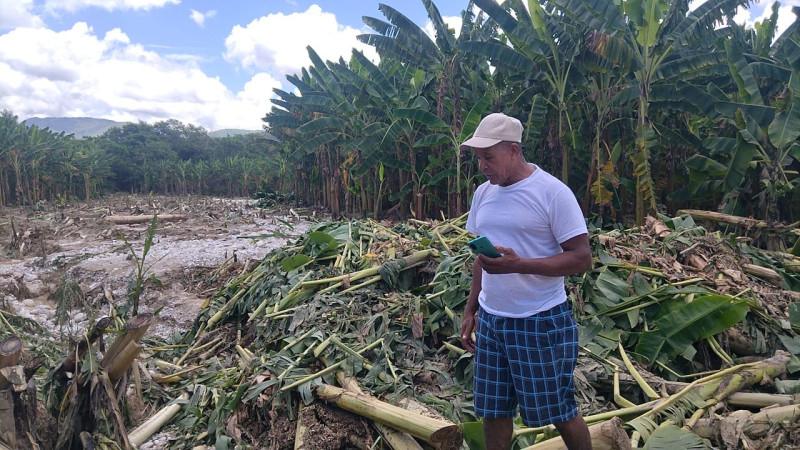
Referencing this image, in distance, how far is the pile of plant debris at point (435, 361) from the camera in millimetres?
2482

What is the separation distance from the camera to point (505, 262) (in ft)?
5.95

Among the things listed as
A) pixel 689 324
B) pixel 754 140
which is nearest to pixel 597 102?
pixel 754 140

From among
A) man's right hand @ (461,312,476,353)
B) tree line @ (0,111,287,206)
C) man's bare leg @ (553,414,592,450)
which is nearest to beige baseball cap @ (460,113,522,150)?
man's right hand @ (461,312,476,353)

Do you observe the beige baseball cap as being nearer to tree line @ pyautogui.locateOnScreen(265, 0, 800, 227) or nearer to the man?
the man

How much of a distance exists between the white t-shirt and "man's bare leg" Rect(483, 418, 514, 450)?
1.69ft

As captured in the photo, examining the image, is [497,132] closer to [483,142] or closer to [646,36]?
[483,142]

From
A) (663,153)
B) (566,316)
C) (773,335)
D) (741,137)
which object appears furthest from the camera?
(663,153)

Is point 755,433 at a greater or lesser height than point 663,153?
lesser

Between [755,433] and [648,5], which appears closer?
[755,433]

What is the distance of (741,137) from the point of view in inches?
257

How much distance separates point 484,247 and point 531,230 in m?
0.24

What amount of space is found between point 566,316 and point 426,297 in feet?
5.74

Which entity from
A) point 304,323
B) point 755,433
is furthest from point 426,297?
point 755,433

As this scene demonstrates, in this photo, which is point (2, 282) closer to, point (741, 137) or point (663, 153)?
point (741, 137)
